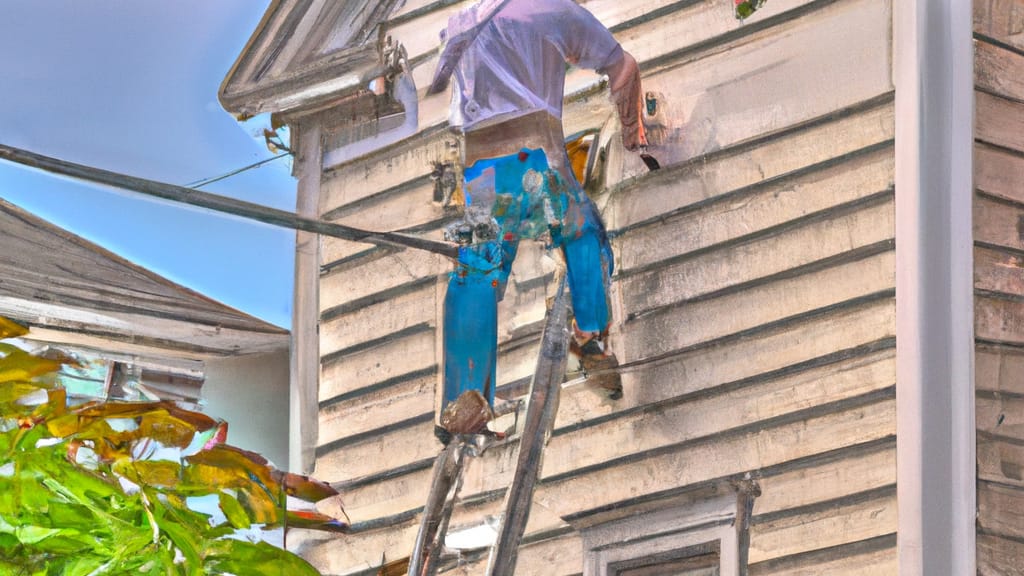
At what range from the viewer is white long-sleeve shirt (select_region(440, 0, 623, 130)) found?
330 cm

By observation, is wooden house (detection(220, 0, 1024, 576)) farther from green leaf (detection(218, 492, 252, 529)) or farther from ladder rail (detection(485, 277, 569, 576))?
green leaf (detection(218, 492, 252, 529))

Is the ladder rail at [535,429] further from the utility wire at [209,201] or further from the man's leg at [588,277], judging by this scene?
the utility wire at [209,201]

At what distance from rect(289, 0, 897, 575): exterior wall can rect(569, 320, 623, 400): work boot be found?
0.09 ft

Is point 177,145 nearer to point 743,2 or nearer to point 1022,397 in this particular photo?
point 743,2

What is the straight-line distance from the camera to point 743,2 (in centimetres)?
338

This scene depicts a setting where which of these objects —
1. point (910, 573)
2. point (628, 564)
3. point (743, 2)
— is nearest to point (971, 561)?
point (910, 573)

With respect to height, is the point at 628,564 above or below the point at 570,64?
below

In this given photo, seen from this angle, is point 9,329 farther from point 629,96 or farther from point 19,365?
point 629,96

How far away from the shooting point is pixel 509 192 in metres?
3.28

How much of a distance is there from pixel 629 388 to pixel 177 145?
0.90 metres

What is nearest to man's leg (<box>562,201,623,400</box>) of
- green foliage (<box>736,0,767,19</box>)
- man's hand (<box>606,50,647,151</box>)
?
man's hand (<box>606,50,647,151</box>)

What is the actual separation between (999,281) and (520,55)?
0.86 metres

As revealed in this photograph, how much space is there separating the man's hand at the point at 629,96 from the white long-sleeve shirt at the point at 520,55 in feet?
0.07

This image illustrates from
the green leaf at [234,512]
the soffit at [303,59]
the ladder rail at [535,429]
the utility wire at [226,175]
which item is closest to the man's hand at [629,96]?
the ladder rail at [535,429]
